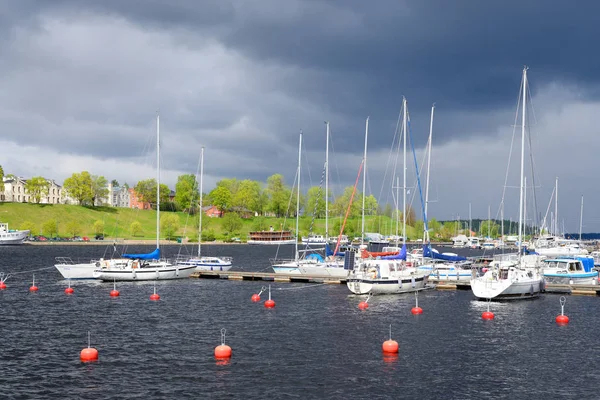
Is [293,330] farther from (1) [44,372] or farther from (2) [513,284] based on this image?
(2) [513,284]

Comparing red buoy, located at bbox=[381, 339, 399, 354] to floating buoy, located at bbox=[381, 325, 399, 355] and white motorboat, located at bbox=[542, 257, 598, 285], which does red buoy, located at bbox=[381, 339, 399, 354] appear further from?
white motorboat, located at bbox=[542, 257, 598, 285]

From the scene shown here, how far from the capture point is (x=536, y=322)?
5656cm

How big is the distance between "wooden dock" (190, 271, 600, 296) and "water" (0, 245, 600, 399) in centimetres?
313

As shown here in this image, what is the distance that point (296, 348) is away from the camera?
147ft

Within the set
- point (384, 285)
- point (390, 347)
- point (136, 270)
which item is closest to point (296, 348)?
point (390, 347)

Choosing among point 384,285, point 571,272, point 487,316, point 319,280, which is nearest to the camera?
point 487,316

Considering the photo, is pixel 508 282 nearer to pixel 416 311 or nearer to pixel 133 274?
pixel 416 311

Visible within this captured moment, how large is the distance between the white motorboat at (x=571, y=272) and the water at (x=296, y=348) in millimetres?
10322

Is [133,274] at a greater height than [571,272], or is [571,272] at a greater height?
[571,272]

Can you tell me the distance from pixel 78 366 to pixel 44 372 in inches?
85.6

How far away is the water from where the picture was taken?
3472 cm

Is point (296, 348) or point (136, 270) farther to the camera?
point (136, 270)

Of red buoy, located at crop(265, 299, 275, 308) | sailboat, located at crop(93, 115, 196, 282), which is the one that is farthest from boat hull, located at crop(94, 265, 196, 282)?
red buoy, located at crop(265, 299, 275, 308)

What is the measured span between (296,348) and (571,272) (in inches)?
2208
